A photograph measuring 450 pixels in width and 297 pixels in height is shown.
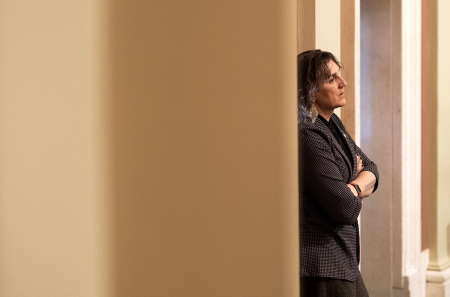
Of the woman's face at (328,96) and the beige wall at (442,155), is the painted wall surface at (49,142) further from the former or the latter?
the beige wall at (442,155)

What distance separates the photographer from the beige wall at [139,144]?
29cm

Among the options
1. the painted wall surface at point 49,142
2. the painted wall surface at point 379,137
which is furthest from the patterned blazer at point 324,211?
the painted wall surface at point 379,137

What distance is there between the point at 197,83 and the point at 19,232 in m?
0.12

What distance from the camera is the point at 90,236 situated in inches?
11.5

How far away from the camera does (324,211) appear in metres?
1.92

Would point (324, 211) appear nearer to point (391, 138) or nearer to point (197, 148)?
point (197, 148)

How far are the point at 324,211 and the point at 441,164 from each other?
10.3ft

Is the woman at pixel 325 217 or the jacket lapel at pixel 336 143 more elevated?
the jacket lapel at pixel 336 143

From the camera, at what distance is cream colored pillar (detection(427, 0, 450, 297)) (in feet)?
15.4

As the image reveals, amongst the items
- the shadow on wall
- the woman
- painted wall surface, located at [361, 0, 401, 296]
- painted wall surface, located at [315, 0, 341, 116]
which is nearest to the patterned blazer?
the woman

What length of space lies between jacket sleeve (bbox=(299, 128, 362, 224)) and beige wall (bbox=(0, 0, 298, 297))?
149 cm

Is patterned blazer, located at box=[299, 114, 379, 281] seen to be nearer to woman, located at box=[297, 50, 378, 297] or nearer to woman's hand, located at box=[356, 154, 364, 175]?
woman, located at box=[297, 50, 378, 297]

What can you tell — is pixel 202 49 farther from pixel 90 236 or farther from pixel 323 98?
pixel 323 98

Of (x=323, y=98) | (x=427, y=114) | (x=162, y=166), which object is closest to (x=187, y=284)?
(x=162, y=166)
